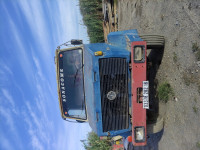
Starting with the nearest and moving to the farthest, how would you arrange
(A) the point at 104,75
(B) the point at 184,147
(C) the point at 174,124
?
(A) the point at 104,75
(B) the point at 184,147
(C) the point at 174,124

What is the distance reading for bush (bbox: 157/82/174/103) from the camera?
14.9ft

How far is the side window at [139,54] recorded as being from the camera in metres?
3.47

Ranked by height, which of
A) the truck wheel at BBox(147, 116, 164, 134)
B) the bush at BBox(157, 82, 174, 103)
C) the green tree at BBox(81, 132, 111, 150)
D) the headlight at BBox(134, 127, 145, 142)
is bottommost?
the green tree at BBox(81, 132, 111, 150)

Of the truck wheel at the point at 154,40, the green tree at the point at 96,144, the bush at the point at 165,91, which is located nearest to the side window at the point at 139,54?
the truck wheel at the point at 154,40

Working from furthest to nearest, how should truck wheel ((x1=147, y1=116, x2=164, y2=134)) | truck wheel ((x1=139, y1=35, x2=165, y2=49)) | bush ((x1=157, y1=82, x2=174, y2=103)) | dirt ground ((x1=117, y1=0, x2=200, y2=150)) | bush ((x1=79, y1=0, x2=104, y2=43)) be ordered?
1. bush ((x1=79, y1=0, x2=104, y2=43))
2. bush ((x1=157, y1=82, x2=174, y2=103))
3. truck wheel ((x1=139, y1=35, x2=165, y2=49))
4. truck wheel ((x1=147, y1=116, x2=164, y2=134))
5. dirt ground ((x1=117, y1=0, x2=200, y2=150))

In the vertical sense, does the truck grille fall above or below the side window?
below

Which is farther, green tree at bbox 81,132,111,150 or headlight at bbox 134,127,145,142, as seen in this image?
green tree at bbox 81,132,111,150

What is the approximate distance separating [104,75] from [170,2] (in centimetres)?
260

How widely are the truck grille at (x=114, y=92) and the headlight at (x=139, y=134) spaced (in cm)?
27

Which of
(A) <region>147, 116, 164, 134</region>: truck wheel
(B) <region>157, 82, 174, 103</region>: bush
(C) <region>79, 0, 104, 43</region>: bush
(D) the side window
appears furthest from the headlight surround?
(C) <region>79, 0, 104, 43</region>: bush

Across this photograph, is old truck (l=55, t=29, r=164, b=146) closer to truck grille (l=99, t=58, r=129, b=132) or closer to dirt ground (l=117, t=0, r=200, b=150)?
truck grille (l=99, t=58, r=129, b=132)

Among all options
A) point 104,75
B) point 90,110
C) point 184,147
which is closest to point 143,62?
point 104,75

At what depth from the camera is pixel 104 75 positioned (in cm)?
346

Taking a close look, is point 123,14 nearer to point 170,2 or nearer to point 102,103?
point 170,2
